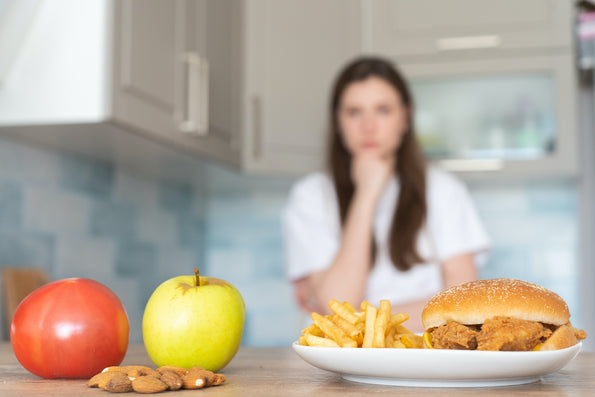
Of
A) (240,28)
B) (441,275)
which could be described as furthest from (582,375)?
(240,28)

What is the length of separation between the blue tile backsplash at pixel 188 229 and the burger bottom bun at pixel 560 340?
135 cm

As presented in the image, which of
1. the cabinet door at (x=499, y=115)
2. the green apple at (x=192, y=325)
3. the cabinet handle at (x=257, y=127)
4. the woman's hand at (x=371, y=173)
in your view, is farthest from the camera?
the cabinet handle at (x=257, y=127)

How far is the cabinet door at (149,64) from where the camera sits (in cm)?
154

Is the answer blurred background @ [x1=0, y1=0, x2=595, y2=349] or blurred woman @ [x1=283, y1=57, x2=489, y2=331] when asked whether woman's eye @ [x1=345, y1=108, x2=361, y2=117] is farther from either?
blurred background @ [x1=0, y1=0, x2=595, y2=349]

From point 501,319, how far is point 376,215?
1.41 m

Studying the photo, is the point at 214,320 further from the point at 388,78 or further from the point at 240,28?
the point at 240,28

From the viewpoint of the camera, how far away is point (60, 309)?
2.22ft

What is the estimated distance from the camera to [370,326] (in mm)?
628

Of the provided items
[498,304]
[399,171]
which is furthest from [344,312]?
[399,171]

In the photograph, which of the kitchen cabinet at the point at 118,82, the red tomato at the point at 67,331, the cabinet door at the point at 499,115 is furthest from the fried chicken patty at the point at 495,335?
the cabinet door at the point at 499,115

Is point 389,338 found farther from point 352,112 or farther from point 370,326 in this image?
point 352,112

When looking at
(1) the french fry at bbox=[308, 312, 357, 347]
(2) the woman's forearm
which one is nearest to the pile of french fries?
(1) the french fry at bbox=[308, 312, 357, 347]

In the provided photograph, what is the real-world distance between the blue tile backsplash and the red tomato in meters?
1.03

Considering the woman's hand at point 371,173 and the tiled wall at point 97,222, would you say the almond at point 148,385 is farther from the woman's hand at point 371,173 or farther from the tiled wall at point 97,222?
the woman's hand at point 371,173
